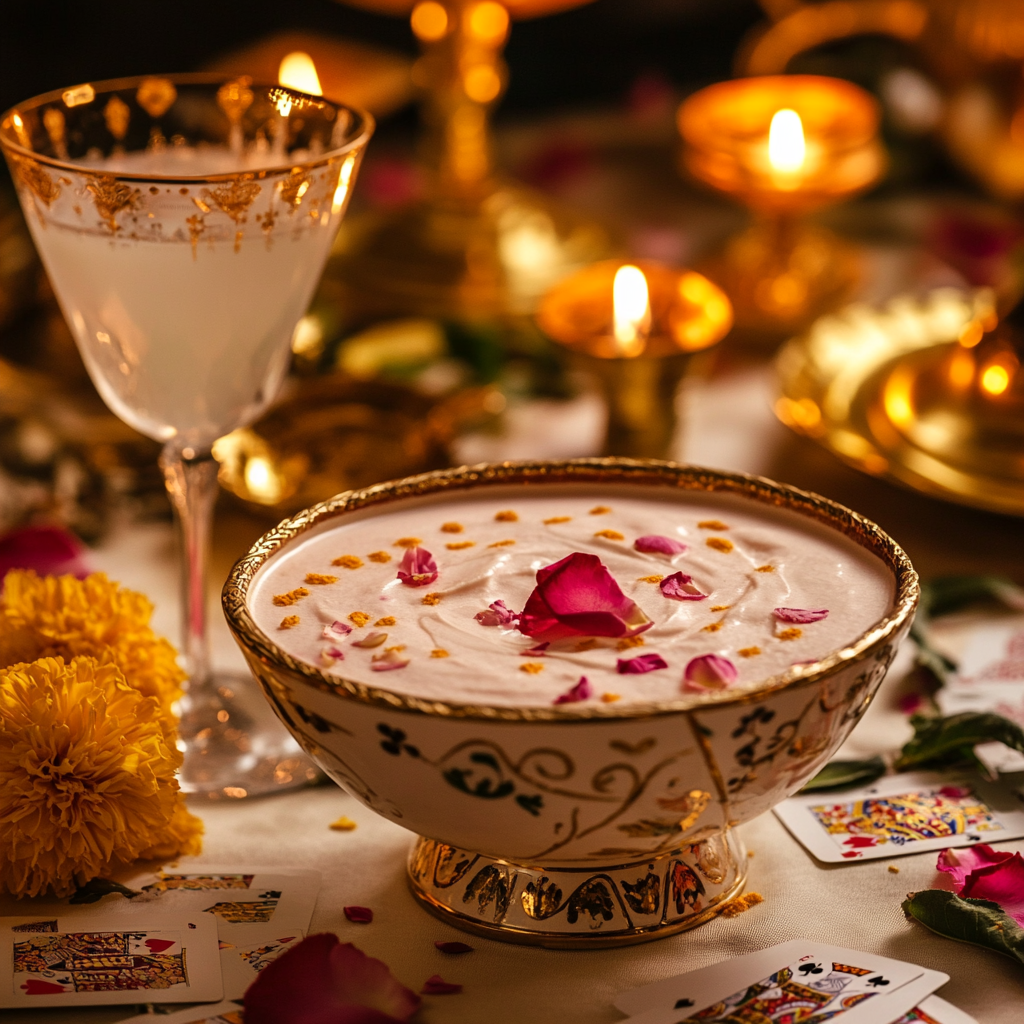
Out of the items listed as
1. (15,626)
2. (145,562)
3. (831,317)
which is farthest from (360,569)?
(831,317)

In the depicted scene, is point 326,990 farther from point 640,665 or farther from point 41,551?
point 41,551

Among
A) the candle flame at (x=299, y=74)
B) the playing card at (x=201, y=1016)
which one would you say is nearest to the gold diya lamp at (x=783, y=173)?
the candle flame at (x=299, y=74)

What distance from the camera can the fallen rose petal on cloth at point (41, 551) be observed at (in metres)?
1.48

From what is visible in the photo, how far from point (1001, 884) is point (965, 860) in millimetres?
63

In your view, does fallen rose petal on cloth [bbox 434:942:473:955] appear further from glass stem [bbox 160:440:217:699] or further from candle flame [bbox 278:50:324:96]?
candle flame [bbox 278:50:324:96]

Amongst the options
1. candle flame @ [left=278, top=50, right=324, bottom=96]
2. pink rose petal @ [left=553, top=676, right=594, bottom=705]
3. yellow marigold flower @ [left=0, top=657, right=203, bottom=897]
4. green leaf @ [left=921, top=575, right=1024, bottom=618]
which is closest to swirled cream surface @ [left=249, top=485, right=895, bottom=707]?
pink rose petal @ [left=553, top=676, right=594, bottom=705]

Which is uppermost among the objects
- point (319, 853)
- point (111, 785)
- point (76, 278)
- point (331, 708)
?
point (76, 278)

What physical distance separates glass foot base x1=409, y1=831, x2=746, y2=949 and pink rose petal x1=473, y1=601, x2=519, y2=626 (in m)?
0.17

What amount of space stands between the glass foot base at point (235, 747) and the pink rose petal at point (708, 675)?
0.48 metres

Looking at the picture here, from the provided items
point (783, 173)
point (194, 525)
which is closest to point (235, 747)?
point (194, 525)

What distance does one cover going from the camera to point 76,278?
119cm

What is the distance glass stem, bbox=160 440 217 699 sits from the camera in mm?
1324

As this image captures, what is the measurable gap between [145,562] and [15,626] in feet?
1.61

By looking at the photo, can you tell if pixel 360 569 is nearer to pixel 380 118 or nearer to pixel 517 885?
pixel 517 885
